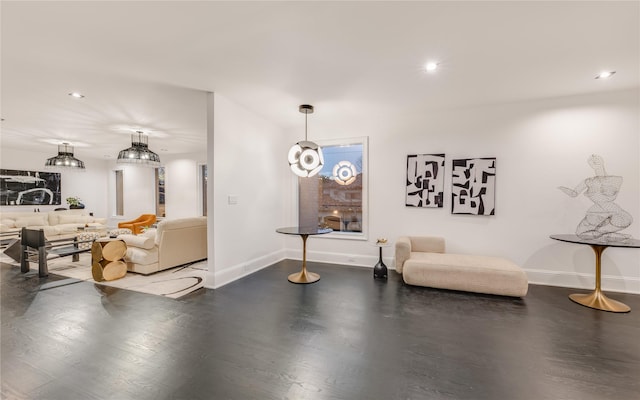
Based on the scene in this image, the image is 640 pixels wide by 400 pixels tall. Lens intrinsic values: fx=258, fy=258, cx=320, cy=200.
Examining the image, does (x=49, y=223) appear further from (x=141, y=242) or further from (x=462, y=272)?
(x=462, y=272)

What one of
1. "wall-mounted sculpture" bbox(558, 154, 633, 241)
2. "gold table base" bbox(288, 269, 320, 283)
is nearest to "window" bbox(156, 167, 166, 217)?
"gold table base" bbox(288, 269, 320, 283)

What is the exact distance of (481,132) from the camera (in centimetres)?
419

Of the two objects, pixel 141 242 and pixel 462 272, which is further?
pixel 141 242

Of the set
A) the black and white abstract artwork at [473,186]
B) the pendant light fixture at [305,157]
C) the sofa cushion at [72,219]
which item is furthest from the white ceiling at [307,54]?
the sofa cushion at [72,219]

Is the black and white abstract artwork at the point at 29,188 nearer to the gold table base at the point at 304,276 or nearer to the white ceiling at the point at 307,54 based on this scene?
the white ceiling at the point at 307,54

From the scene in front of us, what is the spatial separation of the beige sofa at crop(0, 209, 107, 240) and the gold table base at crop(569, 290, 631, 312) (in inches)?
365

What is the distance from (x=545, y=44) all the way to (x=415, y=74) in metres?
1.19

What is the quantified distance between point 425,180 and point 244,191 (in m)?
3.10

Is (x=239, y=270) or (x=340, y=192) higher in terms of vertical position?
(x=340, y=192)

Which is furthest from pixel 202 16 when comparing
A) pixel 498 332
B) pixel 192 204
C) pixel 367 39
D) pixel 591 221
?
pixel 192 204

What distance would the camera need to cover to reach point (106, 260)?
3975 millimetres

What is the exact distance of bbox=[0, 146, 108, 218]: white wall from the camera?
7.44 meters

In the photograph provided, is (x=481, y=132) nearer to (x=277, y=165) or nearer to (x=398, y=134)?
(x=398, y=134)

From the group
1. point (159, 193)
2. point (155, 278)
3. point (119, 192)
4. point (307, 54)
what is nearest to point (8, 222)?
point (119, 192)
